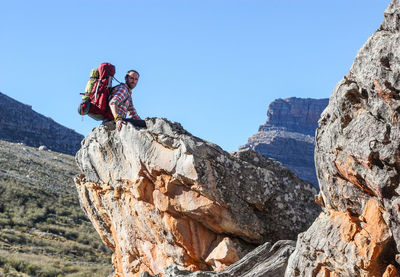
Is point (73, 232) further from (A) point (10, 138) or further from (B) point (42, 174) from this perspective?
(A) point (10, 138)

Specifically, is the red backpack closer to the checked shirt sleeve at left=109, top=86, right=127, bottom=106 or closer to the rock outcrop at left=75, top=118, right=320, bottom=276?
the checked shirt sleeve at left=109, top=86, right=127, bottom=106

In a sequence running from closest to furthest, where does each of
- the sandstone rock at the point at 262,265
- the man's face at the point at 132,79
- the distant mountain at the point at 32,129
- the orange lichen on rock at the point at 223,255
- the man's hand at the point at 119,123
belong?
the sandstone rock at the point at 262,265 < the orange lichen on rock at the point at 223,255 < the man's hand at the point at 119,123 < the man's face at the point at 132,79 < the distant mountain at the point at 32,129

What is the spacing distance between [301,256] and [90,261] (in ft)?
100

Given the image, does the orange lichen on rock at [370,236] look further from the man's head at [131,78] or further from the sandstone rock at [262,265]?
the man's head at [131,78]

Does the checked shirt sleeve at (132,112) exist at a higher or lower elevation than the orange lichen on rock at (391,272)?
higher

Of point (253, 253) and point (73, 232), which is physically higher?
point (253, 253)

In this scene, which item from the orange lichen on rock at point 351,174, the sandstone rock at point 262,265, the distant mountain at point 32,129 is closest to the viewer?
the orange lichen on rock at point 351,174

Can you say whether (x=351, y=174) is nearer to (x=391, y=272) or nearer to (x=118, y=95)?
(x=391, y=272)

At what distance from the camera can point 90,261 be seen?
36875 mm

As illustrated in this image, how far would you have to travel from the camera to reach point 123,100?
13.2 m

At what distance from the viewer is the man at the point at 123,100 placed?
1300cm

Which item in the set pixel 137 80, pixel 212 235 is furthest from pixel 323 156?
pixel 137 80

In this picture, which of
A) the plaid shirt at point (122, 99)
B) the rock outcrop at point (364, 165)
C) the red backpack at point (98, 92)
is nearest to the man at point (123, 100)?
the plaid shirt at point (122, 99)

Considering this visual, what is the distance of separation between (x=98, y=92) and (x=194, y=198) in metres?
3.94
